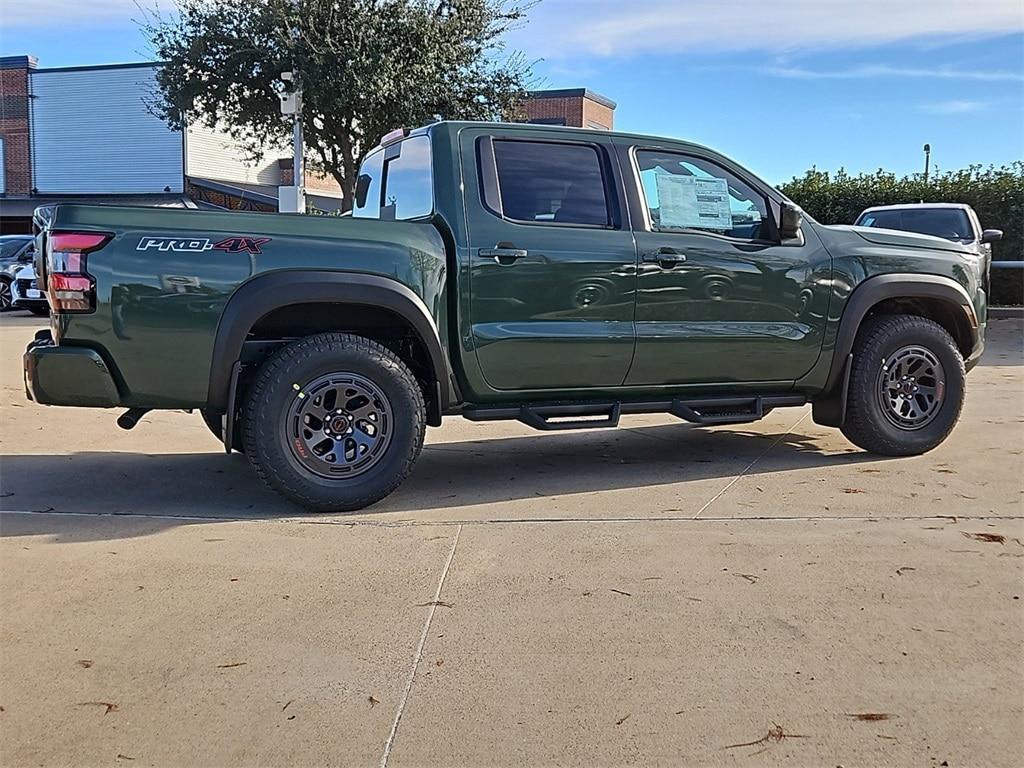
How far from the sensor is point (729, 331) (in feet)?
17.8

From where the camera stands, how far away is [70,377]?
4.33m

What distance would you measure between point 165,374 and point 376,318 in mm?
1088

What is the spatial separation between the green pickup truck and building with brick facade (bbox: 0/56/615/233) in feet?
95.2

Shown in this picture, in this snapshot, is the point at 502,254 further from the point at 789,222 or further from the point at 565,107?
the point at 565,107

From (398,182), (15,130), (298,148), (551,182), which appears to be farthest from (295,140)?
(15,130)

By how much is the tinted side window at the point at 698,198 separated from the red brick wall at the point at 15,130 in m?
35.5

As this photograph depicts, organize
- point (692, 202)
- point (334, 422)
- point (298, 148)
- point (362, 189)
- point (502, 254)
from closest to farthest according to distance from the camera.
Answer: point (334, 422)
point (502, 254)
point (692, 202)
point (362, 189)
point (298, 148)

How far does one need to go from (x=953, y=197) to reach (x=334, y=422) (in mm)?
16439

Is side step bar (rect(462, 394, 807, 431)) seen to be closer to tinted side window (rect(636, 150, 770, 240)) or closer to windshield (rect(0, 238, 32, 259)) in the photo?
tinted side window (rect(636, 150, 770, 240))

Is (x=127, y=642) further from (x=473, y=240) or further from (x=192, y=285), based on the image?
(x=473, y=240)

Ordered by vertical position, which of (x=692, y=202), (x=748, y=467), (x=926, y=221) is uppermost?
(x=926, y=221)

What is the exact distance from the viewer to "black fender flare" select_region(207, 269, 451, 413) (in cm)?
445

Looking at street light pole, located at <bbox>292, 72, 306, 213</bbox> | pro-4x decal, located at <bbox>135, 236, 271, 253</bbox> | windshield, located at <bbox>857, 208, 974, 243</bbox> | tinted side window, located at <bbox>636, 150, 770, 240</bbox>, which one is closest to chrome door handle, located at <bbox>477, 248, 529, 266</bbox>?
A: tinted side window, located at <bbox>636, 150, 770, 240</bbox>

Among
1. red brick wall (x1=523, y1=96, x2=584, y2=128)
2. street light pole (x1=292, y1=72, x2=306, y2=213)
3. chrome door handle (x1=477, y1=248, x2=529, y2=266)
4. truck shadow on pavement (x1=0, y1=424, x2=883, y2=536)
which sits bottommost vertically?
truck shadow on pavement (x1=0, y1=424, x2=883, y2=536)
